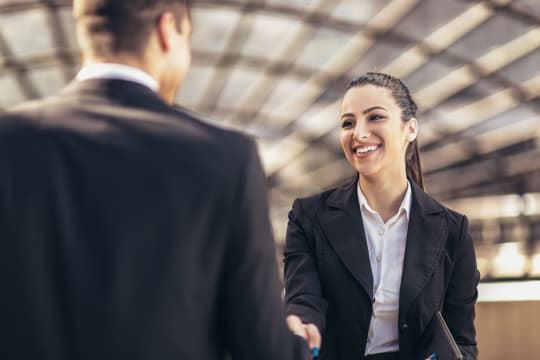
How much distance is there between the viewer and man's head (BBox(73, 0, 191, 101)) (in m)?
1.68

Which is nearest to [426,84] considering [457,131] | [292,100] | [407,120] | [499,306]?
[457,131]

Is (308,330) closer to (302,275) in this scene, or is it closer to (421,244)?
(302,275)

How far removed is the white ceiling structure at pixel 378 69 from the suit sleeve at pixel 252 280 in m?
12.4

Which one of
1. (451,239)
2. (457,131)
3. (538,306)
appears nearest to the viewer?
(451,239)

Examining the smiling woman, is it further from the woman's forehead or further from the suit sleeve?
the suit sleeve

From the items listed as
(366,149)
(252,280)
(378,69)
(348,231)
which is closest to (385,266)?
(348,231)

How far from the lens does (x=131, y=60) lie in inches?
67.4

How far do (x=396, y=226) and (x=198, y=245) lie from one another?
1491 mm

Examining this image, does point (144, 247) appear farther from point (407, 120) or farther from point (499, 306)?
point (499, 306)

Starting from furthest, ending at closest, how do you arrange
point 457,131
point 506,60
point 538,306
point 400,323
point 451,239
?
point 457,131 < point 506,60 < point 538,306 < point 451,239 < point 400,323

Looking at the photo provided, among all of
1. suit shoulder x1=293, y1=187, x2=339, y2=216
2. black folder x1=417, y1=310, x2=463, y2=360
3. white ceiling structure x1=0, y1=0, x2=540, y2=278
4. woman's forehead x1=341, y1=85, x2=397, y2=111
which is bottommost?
black folder x1=417, y1=310, x2=463, y2=360

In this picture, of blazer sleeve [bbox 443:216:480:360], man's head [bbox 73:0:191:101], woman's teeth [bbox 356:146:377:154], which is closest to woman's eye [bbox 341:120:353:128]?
woman's teeth [bbox 356:146:377:154]

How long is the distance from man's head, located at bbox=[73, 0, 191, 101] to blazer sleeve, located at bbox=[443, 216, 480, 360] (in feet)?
5.09

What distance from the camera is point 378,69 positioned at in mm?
18906
